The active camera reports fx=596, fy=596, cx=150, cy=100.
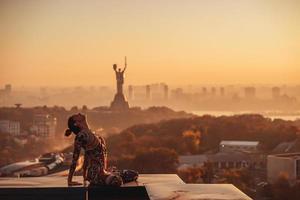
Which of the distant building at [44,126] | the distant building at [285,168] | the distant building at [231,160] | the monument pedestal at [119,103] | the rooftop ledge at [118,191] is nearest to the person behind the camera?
the rooftop ledge at [118,191]

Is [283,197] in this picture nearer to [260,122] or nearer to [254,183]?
[254,183]

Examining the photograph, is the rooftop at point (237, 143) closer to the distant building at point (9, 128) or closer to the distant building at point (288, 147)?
the distant building at point (288, 147)

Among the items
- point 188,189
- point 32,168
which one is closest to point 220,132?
point 32,168

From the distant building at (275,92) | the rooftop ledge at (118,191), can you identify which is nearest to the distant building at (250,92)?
the distant building at (275,92)

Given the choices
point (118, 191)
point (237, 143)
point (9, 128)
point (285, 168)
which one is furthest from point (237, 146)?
point (118, 191)

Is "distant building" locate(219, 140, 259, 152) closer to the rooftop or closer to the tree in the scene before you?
the rooftop

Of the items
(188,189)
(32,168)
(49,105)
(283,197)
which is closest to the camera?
(188,189)

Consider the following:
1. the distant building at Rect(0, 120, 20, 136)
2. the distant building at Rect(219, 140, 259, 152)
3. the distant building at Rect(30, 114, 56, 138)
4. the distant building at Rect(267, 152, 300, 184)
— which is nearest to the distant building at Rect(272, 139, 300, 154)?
the distant building at Rect(219, 140, 259, 152)
